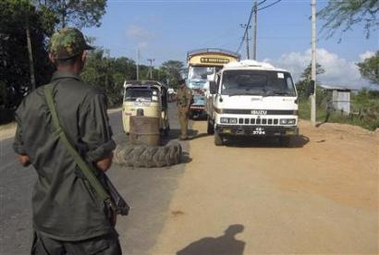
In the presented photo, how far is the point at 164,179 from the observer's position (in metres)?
10.9

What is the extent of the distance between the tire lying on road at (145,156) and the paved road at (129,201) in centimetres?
14

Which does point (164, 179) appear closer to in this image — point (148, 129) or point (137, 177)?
point (137, 177)

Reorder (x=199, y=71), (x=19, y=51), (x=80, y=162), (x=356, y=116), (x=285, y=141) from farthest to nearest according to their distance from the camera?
1. (x=19, y=51)
2. (x=199, y=71)
3. (x=356, y=116)
4. (x=285, y=141)
5. (x=80, y=162)

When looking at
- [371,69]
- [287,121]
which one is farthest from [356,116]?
[371,69]

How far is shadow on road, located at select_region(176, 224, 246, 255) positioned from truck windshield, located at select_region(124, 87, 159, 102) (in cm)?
1075

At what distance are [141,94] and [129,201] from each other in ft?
30.2

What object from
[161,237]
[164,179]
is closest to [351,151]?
[164,179]

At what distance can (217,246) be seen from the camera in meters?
6.58

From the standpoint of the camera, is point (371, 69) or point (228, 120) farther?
point (371, 69)

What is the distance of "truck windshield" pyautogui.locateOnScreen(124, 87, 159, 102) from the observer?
17562 mm

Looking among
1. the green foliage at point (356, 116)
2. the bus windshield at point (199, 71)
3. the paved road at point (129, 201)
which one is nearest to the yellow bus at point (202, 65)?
the bus windshield at point (199, 71)

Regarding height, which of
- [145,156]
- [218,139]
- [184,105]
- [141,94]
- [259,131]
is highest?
[141,94]

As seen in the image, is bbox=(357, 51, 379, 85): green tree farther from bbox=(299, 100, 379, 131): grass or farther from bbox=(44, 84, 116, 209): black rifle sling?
bbox=(44, 84, 116, 209): black rifle sling

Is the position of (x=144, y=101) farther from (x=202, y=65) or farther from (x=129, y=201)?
(x=202, y=65)
